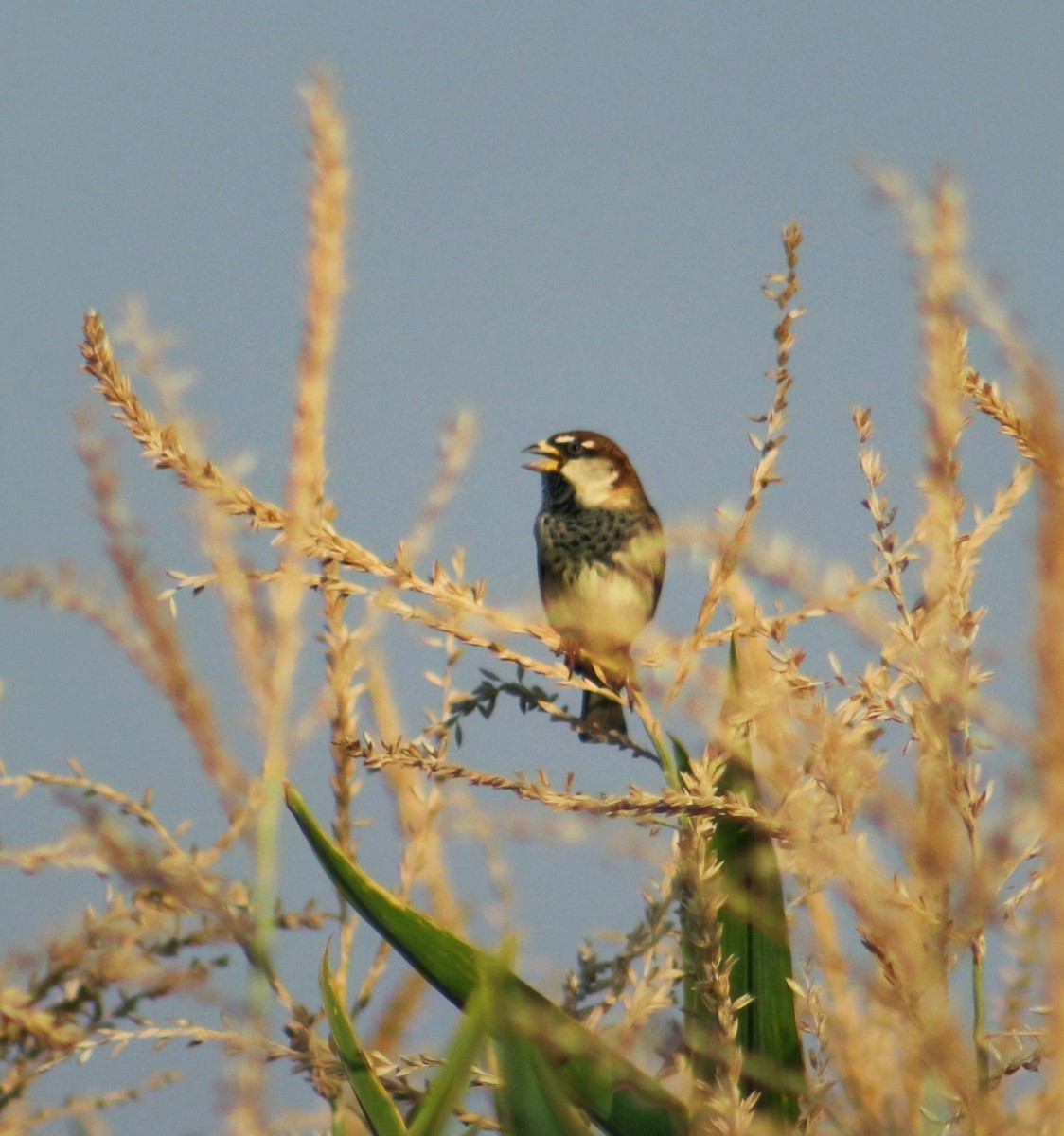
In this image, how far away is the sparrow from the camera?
4.29 metres

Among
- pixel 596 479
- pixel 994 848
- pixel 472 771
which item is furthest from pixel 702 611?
pixel 596 479

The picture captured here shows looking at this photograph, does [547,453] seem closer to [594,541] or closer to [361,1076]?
[594,541]

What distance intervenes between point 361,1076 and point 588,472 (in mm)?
3566

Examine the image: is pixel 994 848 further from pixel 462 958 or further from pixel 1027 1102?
pixel 462 958

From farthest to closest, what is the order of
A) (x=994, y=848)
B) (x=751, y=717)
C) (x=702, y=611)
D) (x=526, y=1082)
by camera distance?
(x=702, y=611)
(x=751, y=717)
(x=526, y=1082)
(x=994, y=848)

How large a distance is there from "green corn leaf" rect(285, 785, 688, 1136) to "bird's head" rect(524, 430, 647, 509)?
10.8 ft

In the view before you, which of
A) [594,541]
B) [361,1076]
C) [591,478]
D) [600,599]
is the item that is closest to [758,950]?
[361,1076]

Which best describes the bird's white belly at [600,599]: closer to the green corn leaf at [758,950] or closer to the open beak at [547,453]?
the open beak at [547,453]

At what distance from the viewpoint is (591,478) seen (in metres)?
4.67

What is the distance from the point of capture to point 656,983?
1479 millimetres

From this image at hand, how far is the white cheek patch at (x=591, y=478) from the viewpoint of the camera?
4602 millimetres

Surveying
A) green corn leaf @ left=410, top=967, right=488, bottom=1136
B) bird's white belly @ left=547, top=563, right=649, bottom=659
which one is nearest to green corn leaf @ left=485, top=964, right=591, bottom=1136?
green corn leaf @ left=410, top=967, right=488, bottom=1136

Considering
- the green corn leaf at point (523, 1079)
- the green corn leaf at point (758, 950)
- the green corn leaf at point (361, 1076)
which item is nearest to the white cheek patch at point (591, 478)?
the green corn leaf at point (758, 950)

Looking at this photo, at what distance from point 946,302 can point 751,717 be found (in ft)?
1.40
